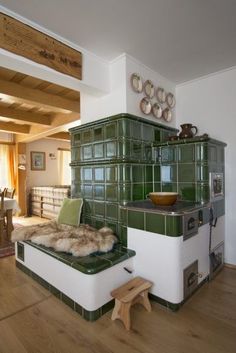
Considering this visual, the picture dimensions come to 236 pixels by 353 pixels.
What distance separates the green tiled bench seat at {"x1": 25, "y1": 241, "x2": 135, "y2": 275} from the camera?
1.53m

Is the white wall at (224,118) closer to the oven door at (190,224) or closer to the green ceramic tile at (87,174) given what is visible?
the oven door at (190,224)

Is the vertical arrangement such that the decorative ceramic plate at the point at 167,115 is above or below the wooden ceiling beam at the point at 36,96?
below

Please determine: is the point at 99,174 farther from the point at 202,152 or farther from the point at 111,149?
the point at 202,152

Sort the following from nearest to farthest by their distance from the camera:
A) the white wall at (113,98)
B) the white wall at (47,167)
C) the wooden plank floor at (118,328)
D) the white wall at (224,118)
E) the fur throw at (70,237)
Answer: the wooden plank floor at (118,328) → the fur throw at (70,237) → the white wall at (113,98) → the white wall at (224,118) → the white wall at (47,167)

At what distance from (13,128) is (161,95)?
3.53 metres

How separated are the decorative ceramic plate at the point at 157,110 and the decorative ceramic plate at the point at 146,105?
0.09m

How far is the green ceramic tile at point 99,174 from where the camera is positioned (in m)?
2.22

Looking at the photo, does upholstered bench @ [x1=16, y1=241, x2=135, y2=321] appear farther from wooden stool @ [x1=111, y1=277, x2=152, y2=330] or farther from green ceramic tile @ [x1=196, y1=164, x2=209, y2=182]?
green ceramic tile @ [x1=196, y1=164, x2=209, y2=182]

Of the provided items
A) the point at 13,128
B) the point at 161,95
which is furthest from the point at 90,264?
the point at 13,128

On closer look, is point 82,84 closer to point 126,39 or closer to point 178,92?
point 126,39

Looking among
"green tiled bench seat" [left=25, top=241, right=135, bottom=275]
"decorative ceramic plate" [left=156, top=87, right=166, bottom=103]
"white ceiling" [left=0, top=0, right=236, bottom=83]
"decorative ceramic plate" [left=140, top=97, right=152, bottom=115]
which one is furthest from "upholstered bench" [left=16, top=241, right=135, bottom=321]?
"white ceiling" [left=0, top=0, right=236, bottom=83]

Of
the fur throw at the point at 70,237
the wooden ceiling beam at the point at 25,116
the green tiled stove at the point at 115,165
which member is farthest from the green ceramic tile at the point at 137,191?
the wooden ceiling beam at the point at 25,116

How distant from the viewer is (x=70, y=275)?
1.65m

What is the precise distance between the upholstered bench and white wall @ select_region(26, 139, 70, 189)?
13.4 feet
